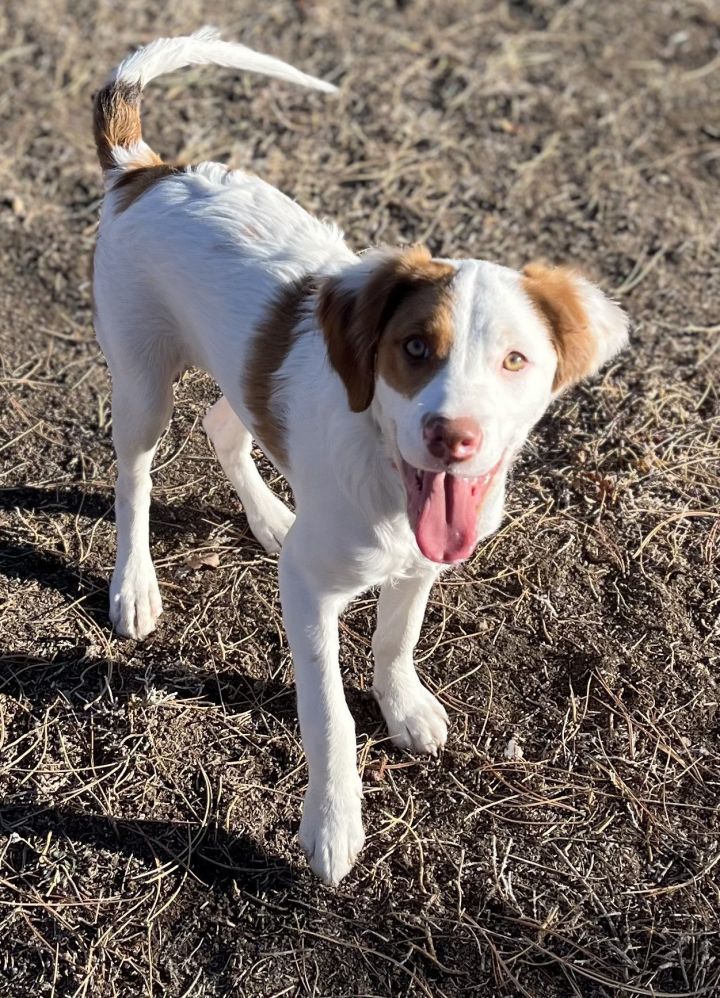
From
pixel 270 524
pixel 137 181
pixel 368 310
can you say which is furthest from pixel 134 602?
pixel 368 310

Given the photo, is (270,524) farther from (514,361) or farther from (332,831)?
(514,361)

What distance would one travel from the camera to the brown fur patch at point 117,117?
357 centimetres

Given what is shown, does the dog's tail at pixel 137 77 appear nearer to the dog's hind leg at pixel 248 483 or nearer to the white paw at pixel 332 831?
the dog's hind leg at pixel 248 483

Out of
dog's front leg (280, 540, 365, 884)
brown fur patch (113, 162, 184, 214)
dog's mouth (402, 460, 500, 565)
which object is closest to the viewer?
dog's mouth (402, 460, 500, 565)

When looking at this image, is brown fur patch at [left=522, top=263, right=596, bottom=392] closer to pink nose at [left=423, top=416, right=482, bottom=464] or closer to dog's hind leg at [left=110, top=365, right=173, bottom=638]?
pink nose at [left=423, top=416, right=482, bottom=464]

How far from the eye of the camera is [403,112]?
20.0ft

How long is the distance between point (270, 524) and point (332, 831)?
50.9 inches

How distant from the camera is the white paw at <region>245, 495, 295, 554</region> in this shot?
13.4 feet

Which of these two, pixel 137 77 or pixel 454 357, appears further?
pixel 137 77

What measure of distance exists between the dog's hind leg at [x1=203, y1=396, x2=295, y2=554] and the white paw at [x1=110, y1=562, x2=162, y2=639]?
0.47 meters

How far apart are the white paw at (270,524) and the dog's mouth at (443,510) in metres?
1.40

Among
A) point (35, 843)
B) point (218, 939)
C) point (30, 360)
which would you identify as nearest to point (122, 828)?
point (35, 843)

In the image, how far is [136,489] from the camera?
148 inches

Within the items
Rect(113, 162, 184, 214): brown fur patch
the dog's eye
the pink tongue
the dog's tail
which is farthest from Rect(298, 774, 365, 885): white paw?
the dog's tail
